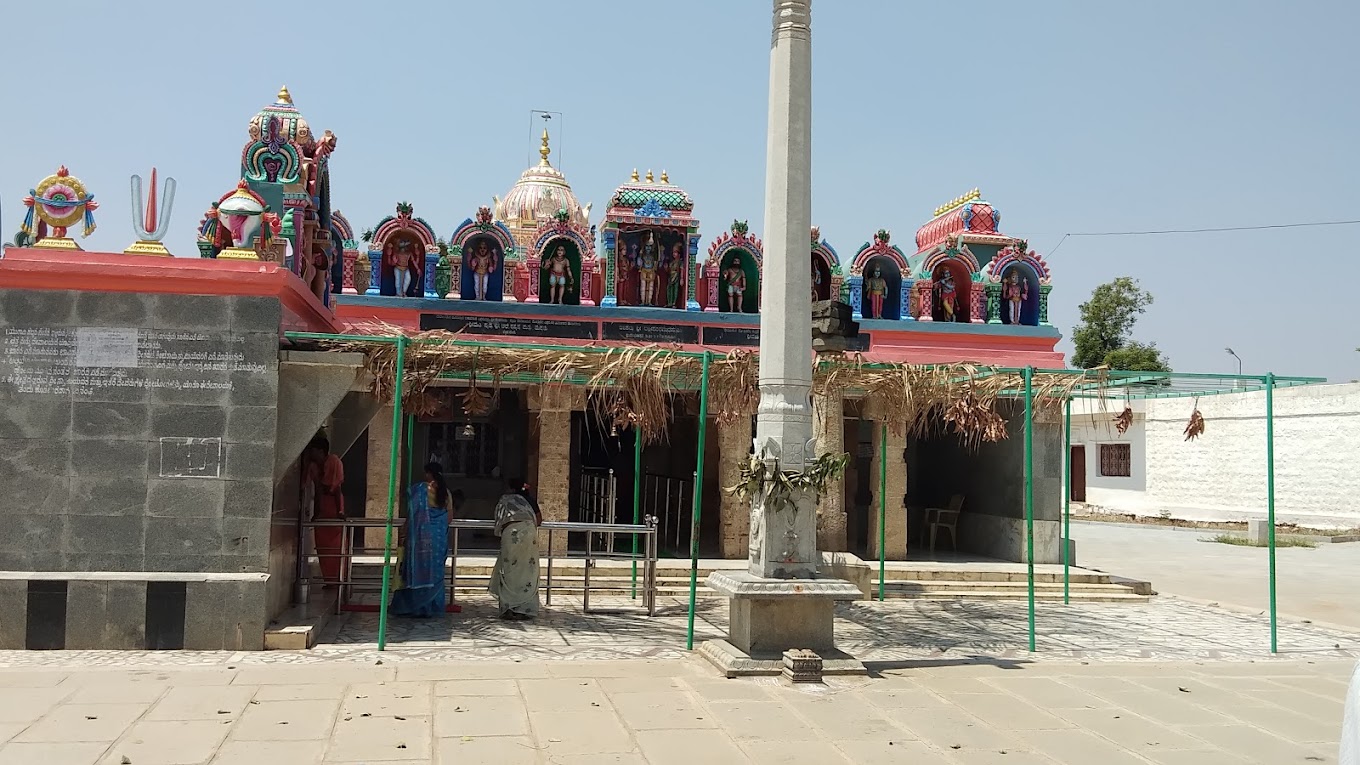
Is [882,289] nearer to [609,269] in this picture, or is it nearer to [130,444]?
[609,269]

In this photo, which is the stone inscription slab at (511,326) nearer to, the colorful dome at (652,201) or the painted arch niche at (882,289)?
the colorful dome at (652,201)

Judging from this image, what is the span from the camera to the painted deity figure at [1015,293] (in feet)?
56.3

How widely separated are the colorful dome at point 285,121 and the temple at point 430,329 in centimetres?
4

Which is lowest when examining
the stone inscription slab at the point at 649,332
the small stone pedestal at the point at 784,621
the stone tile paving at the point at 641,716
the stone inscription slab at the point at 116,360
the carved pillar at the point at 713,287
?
the stone tile paving at the point at 641,716

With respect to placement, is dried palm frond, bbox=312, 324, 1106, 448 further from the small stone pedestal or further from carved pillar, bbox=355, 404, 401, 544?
carved pillar, bbox=355, 404, 401, 544

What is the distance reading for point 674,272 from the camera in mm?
16250

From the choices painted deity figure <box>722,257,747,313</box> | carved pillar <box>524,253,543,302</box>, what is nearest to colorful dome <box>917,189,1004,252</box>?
painted deity figure <box>722,257,747,313</box>

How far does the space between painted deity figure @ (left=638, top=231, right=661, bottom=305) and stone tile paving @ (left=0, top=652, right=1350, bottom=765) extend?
28.4ft

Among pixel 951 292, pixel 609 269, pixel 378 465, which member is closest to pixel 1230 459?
pixel 951 292

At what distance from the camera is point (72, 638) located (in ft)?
26.6

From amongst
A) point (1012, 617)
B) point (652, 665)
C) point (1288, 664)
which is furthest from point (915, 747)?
point (1012, 617)

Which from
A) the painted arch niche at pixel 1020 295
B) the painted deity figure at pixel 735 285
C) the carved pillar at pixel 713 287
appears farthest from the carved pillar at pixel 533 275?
the painted arch niche at pixel 1020 295

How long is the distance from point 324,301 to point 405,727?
7.56 meters

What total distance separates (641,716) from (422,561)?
4.29 m
